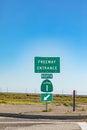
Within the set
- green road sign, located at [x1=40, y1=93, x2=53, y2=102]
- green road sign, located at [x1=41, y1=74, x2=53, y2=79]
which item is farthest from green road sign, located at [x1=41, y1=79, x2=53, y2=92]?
green road sign, located at [x1=41, y1=74, x2=53, y2=79]

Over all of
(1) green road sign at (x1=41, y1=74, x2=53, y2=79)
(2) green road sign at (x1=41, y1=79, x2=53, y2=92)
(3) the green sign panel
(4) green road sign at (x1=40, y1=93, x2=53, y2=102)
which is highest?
(3) the green sign panel

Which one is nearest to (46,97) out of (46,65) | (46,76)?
(46,76)

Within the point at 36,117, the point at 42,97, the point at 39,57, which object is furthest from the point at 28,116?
the point at 39,57

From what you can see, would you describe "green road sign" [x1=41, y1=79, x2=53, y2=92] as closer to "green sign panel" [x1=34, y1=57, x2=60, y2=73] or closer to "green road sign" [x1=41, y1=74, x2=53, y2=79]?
"green road sign" [x1=41, y1=74, x2=53, y2=79]

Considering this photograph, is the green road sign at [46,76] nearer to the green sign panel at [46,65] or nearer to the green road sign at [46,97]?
the green sign panel at [46,65]

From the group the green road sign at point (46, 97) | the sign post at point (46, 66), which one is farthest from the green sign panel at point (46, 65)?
the green road sign at point (46, 97)

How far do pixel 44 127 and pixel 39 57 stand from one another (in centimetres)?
1056

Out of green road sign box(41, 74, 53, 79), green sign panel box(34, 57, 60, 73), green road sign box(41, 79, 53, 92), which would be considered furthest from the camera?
green sign panel box(34, 57, 60, 73)

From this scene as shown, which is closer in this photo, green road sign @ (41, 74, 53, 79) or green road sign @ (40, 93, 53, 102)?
green road sign @ (40, 93, 53, 102)

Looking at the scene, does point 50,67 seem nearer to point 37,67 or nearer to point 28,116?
point 37,67

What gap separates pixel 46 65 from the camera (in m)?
27.6

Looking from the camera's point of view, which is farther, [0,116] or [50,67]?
[50,67]

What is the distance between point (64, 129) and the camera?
16516 millimetres

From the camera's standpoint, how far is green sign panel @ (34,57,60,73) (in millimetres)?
27438
